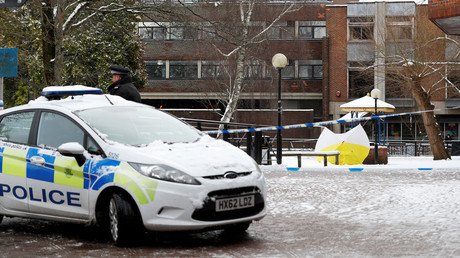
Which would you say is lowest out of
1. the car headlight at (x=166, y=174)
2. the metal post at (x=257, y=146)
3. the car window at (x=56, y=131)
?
the metal post at (x=257, y=146)

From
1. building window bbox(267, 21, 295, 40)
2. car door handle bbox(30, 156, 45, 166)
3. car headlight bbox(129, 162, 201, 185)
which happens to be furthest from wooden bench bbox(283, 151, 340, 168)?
building window bbox(267, 21, 295, 40)

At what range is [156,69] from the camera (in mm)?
55688

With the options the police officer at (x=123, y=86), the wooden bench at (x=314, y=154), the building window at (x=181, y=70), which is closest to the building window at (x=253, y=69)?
the building window at (x=181, y=70)

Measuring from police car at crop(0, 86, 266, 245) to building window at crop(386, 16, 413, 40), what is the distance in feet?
81.4

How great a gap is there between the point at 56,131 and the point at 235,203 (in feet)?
7.11

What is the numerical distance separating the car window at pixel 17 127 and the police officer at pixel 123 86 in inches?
129

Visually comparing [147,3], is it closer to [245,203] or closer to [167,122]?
[167,122]

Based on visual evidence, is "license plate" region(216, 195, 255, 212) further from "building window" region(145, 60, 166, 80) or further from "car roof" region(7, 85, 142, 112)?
"building window" region(145, 60, 166, 80)

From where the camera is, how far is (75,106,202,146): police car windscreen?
7.16m

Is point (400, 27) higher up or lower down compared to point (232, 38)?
higher up

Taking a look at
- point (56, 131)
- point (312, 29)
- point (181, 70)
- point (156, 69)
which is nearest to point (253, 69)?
point (312, 29)

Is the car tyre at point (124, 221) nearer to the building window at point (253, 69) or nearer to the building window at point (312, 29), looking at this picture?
the building window at point (253, 69)

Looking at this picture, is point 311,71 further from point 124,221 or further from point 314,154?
point 124,221

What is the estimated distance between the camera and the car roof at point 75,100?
25.3ft
